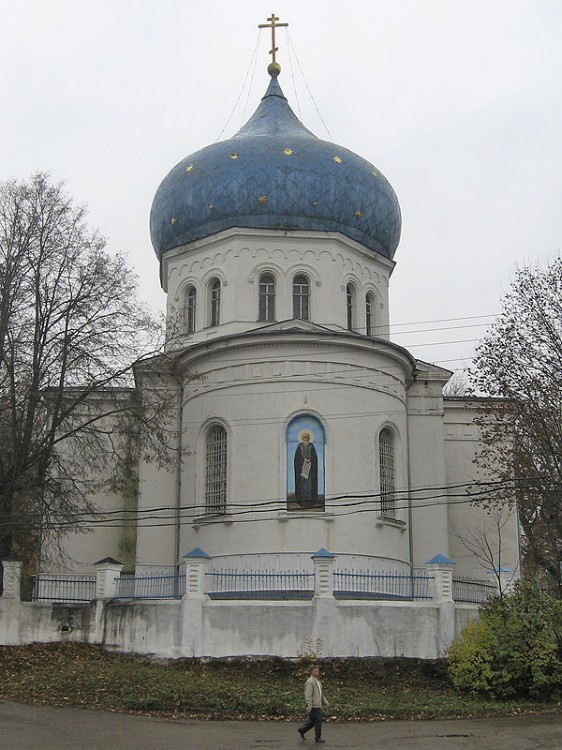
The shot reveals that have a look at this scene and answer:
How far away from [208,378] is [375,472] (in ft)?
14.6

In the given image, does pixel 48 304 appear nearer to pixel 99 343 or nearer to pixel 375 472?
pixel 99 343

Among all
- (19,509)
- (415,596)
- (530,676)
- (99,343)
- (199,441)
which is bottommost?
(530,676)

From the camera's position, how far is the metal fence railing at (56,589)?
20.7m

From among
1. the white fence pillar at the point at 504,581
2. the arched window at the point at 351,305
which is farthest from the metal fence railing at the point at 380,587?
the arched window at the point at 351,305

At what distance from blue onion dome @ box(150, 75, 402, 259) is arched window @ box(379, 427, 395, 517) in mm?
5640

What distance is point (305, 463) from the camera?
23062 mm

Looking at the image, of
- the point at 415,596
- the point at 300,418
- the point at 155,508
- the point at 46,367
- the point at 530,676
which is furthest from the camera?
the point at 155,508

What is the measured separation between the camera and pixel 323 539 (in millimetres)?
22406

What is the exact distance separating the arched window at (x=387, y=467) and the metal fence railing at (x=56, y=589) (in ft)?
22.5

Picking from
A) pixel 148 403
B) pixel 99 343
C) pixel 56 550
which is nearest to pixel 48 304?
pixel 99 343

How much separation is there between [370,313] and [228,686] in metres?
13.0

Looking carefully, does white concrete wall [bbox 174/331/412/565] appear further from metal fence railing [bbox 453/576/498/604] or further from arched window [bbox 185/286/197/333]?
arched window [bbox 185/286/197/333]

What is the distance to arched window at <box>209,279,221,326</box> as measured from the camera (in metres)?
26.5

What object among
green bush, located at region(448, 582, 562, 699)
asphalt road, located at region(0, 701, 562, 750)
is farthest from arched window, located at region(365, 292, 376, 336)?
asphalt road, located at region(0, 701, 562, 750)
